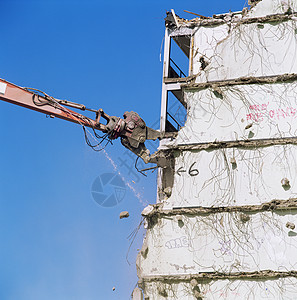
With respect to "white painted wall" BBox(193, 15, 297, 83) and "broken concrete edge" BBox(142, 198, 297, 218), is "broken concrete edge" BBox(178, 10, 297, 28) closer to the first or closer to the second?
"white painted wall" BBox(193, 15, 297, 83)

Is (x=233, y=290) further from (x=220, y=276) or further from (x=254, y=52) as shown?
(x=254, y=52)

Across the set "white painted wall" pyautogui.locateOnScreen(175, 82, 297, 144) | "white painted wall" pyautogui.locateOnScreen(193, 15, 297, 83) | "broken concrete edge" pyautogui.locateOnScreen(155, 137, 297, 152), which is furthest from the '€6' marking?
"white painted wall" pyautogui.locateOnScreen(193, 15, 297, 83)

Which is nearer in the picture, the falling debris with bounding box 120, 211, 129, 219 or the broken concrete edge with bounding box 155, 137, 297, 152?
the broken concrete edge with bounding box 155, 137, 297, 152

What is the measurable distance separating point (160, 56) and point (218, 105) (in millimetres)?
3991

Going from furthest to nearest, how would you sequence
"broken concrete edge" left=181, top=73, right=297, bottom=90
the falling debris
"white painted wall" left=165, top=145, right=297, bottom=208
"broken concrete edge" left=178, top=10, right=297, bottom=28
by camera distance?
"broken concrete edge" left=178, top=10, right=297, bottom=28 < the falling debris < "broken concrete edge" left=181, top=73, right=297, bottom=90 < "white painted wall" left=165, top=145, right=297, bottom=208

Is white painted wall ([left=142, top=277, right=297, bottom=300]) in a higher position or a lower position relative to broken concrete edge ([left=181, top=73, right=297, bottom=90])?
lower

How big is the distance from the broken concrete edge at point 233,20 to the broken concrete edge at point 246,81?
1880 mm

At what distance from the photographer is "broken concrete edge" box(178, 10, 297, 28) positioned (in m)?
18.8

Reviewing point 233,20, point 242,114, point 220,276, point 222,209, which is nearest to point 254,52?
point 233,20

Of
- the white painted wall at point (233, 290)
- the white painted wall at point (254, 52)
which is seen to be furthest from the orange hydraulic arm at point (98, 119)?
the white painted wall at point (233, 290)

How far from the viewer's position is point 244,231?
17.3 metres

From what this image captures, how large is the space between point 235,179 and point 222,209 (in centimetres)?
97

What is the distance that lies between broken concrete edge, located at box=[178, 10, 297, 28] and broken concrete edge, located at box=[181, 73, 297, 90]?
1.88 metres

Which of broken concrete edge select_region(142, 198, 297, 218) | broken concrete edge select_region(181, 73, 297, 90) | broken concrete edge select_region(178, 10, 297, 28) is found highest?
broken concrete edge select_region(178, 10, 297, 28)
